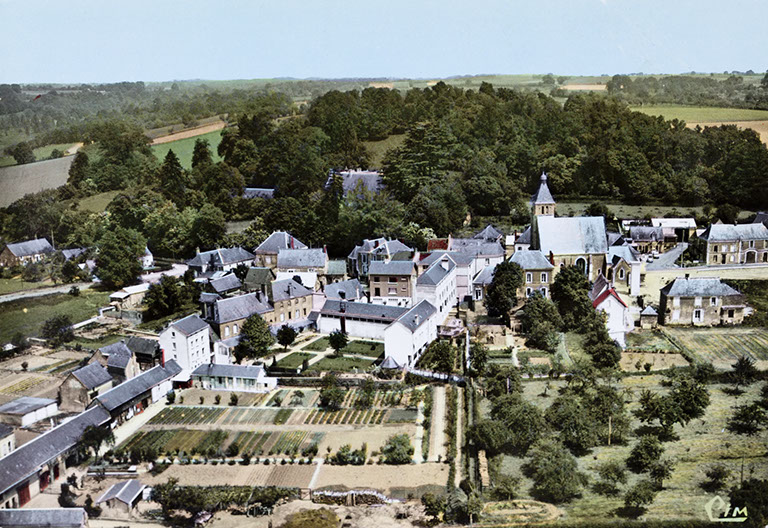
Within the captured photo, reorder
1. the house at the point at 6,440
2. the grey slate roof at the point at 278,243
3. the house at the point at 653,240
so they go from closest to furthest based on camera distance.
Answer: the house at the point at 6,440 → the grey slate roof at the point at 278,243 → the house at the point at 653,240

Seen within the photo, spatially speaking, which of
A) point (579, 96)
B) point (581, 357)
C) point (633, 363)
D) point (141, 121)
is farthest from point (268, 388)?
point (579, 96)

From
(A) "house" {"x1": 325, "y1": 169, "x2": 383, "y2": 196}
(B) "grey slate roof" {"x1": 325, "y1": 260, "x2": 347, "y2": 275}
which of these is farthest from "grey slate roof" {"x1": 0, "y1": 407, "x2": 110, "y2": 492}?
(A) "house" {"x1": 325, "y1": 169, "x2": 383, "y2": 196}

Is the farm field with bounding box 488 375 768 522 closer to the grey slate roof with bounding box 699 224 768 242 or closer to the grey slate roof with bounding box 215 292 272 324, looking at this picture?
the grey slate roof with bounding box 215 292 272 324

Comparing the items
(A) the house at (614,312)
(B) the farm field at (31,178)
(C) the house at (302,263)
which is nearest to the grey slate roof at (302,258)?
(C) the house at (302,263)

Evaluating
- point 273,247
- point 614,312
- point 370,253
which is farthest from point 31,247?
point 614,312

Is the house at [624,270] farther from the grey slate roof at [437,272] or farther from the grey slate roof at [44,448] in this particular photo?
the grey slate roof at [44,448]

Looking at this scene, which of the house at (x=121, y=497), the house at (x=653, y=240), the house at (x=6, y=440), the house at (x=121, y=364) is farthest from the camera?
the house at (x=653, y=240)

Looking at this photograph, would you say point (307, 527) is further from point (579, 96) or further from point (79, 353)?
point (579, 96)

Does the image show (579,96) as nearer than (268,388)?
No
